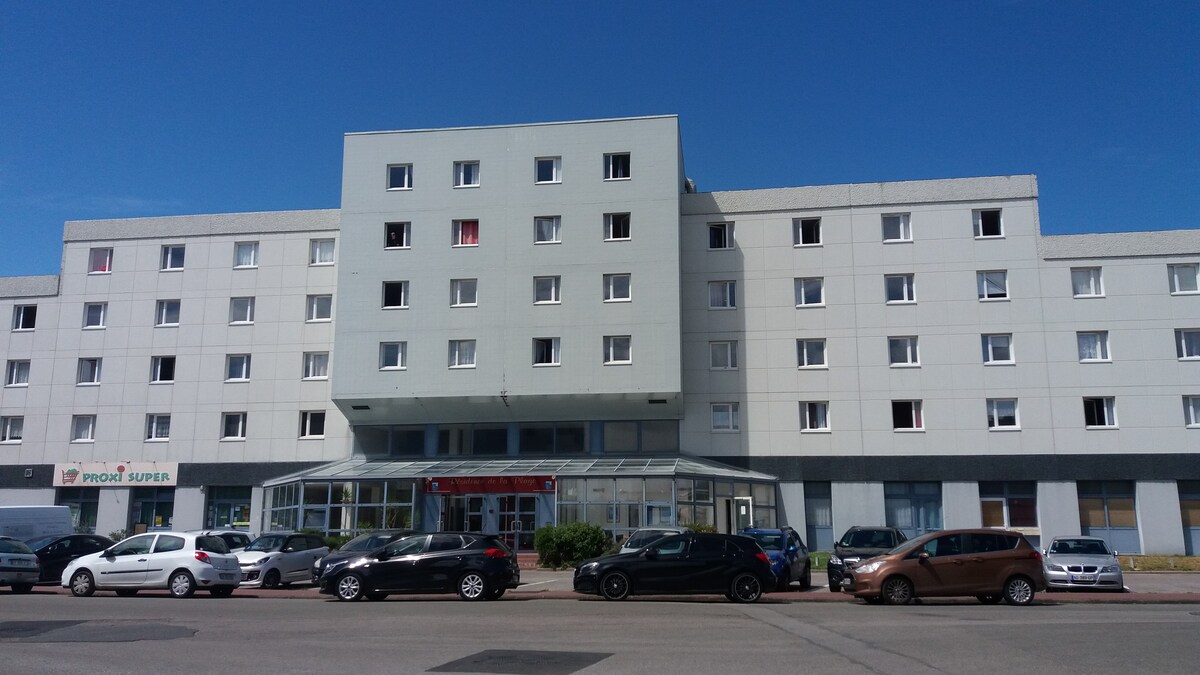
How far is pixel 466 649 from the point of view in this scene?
12.9 metres

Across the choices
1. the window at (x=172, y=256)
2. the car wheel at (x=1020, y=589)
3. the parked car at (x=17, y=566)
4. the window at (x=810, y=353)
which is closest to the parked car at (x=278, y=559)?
the parked car at (x=17, y=566)

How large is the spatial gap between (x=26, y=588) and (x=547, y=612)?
14718 millimetres

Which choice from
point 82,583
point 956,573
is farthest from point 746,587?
point 82,583

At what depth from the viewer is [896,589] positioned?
788 inches

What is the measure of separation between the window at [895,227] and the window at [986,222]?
262cm

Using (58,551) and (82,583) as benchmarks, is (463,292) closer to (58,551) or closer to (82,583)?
(58,551)

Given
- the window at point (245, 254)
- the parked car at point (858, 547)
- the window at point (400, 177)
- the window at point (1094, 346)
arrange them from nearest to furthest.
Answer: the parked car at point (858, 547) → the window at point (1094, 346) → the window at point (400, 177) → the window at point (245, 254)

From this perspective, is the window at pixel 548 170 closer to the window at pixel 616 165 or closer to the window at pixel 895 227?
the window at pixel 616 165

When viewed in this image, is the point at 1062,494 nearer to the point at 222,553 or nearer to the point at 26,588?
the point at 222,553

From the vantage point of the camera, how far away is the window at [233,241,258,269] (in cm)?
4384

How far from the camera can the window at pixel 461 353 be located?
A: 131ft

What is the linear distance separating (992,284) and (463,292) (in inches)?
841

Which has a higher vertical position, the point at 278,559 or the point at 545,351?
the point at 545,351

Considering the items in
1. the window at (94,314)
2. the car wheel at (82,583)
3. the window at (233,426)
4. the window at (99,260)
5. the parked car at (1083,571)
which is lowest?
the car wheel at (82,583)
